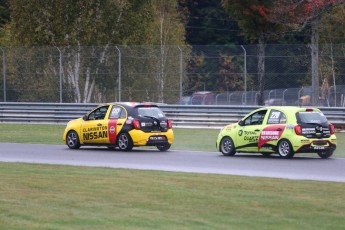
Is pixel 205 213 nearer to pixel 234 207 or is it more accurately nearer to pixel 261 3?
pixel 234 207

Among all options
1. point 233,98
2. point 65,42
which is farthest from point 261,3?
point 65,42

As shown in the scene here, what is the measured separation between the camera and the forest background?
33.7 meters

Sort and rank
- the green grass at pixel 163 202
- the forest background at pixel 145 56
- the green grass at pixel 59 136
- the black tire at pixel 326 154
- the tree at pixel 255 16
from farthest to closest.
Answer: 1. the tree at pixel 255 16
2. the forest background at pixel 145 56
3. the green grass at pixel 59 136
4. the black tire at pixel 326 154
5. the green grass at pixel 163 202

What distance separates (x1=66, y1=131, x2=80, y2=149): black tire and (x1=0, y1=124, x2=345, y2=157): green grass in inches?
101

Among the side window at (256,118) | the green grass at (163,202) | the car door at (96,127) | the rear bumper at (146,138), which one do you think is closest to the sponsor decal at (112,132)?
the car door at (96,127)

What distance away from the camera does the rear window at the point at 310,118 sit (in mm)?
22359

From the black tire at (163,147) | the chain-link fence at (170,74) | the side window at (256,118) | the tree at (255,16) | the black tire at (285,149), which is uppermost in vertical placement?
the tree at (255,16)

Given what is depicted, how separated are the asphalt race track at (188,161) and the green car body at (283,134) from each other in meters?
0.27

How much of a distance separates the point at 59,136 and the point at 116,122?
664cm

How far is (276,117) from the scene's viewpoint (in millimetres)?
22766

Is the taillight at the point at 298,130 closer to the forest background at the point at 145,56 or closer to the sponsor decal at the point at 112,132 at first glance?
the sponsor decal at the point at 112,132

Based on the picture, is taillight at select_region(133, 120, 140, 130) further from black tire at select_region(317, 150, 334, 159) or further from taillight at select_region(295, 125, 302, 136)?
black tire at select_region(317, 150, 334, 159)

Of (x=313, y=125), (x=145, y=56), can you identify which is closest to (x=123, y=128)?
(x=313, y=125)

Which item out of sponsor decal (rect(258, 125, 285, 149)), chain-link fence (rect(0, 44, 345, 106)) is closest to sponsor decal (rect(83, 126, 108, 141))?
sponsor decal (rect(258, 125, 285, 149))
